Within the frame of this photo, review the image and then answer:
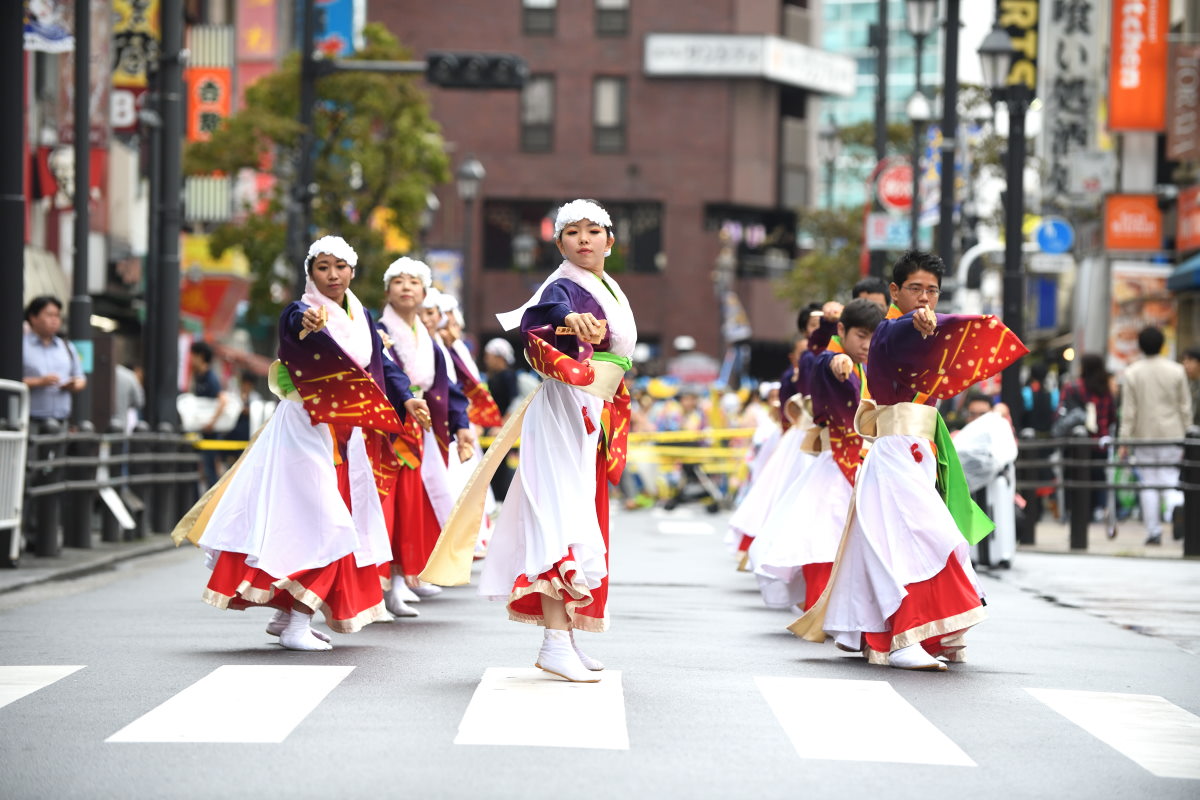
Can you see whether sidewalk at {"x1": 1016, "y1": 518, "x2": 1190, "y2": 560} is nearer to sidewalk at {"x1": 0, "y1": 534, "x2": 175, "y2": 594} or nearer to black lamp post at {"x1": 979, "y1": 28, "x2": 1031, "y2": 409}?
black lamp post at {"x1": 979, "y1": 28, "x2": 1031, "y2": 409}

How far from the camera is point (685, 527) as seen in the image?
23.4 meters

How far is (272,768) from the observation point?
246 inches

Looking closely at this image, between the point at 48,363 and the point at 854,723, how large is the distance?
1020cm

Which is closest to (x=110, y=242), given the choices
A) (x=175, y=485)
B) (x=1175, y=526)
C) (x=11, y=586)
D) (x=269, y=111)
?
(x=269, y=111)

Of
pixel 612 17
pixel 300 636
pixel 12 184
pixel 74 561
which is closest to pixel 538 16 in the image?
pixel 612 17

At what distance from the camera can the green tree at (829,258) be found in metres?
45.7

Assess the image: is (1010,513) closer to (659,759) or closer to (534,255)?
(659,759)

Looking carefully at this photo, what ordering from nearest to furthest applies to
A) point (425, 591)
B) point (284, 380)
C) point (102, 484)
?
point (284, 380), point (425, 591), point (102, 484)

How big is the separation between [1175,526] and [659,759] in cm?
1547

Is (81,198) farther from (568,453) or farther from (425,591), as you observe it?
(568,453)

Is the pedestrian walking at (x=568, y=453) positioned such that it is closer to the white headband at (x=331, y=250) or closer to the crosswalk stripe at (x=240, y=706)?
the crosswalk stripe at (x=240, y=706)

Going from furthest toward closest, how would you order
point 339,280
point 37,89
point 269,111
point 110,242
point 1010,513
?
point 110,242 → point 269,111 → point 37,89 → point 1010,513 → point 339,280

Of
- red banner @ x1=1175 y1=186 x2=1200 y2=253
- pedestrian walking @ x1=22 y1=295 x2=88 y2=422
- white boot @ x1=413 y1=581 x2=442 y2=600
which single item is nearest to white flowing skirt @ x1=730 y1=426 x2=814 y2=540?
white boot @ x1=413 y1=581 x2=442 y2=600

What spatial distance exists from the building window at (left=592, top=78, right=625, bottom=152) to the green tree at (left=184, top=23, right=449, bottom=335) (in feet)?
87.4
